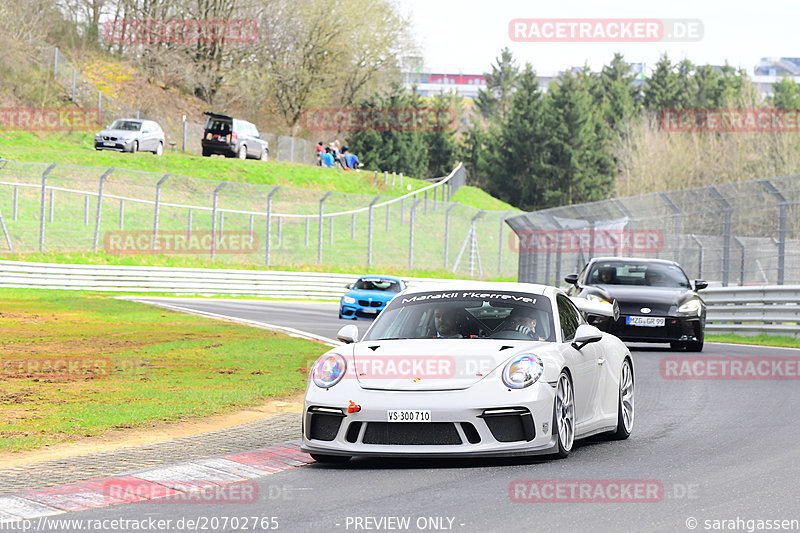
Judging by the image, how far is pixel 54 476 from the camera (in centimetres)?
780

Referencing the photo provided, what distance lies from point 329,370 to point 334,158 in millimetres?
62780

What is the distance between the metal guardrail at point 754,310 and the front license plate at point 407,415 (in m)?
15.7

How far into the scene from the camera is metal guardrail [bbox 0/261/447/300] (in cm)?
3338

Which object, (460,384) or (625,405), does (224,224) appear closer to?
(625,405)

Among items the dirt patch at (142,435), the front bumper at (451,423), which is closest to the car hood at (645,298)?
the dirt patch at (142,435)

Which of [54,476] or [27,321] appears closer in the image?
[54,476]

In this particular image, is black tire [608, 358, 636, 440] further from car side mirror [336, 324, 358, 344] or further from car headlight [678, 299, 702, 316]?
car headlight [678, 299, 702, 316]

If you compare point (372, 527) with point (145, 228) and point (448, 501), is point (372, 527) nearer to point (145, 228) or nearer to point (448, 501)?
point (448, 501)

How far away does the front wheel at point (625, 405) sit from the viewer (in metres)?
9.84

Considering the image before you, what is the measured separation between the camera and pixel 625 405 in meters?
10.0

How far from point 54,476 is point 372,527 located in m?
2.54

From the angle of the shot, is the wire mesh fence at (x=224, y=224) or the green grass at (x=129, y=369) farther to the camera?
the wire mesh fence at (x=224, y=224)

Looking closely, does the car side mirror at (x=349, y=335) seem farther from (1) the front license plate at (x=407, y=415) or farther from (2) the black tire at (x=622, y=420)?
(2) the black tire at (x=622, y=420)

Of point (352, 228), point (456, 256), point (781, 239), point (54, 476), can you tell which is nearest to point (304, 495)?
point (54, 476)
